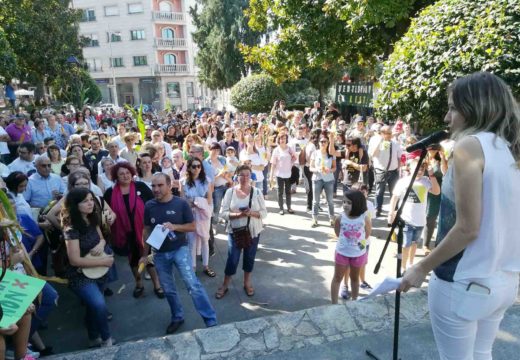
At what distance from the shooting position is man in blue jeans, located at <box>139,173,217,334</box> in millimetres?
4102

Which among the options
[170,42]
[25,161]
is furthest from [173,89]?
[25,161]

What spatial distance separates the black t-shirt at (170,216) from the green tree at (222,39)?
99.7ft

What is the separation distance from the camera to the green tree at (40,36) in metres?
19.4

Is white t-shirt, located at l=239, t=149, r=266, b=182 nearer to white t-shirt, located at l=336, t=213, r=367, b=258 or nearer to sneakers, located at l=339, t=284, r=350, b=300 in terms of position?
sneakers, located at l=339, t=284, r=350, b=300

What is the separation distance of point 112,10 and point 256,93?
99.3 feet

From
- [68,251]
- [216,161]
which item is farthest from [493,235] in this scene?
[216,161]

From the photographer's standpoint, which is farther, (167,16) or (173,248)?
(167,16)

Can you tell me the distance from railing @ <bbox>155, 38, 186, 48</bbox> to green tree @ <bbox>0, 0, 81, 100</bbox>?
20.3m

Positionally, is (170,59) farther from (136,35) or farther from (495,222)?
(495,222)

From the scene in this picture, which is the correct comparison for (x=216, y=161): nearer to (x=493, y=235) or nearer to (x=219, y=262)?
(x=219, y=262)

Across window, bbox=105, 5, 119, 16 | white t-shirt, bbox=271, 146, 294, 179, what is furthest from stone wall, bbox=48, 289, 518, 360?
window, bbox=105, 5, 119, 16

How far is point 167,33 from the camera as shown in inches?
1773

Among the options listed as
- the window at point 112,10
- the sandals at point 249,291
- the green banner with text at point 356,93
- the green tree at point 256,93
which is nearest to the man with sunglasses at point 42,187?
the sandals at point 249,291

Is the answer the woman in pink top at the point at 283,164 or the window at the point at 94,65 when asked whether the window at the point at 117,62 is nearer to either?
the window at the point at 94,65
